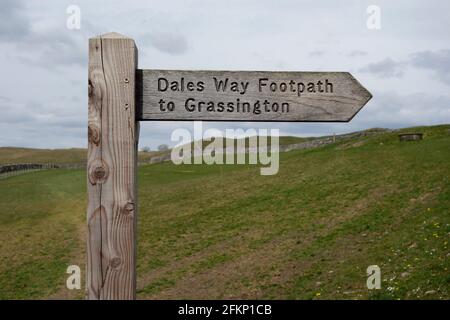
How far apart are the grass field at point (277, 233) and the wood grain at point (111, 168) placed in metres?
7.10

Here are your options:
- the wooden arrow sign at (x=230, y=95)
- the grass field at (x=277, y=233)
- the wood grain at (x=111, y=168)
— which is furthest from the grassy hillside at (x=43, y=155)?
the wood grain at (x=111, y=168)

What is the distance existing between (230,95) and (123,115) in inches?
34.5

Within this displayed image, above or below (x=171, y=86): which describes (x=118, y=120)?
below

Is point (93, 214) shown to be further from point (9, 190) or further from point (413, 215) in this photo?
point (9, 190)

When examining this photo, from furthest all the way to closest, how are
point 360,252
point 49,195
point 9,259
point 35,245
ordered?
point 49,195 < point 35,245 < point 9,259 < point 360,252

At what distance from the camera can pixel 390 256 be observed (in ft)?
43.4

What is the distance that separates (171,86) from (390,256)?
1064cm

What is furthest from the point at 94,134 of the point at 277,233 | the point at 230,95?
the point at 277,233

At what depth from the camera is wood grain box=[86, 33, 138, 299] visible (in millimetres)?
4055

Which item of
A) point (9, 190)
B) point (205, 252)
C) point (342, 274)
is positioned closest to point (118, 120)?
point (342, 274)

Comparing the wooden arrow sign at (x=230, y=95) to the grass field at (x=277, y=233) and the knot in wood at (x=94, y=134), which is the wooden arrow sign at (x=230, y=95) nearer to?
the knot in wood at (x=94, y=134)

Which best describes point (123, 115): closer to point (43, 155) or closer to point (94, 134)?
point (94, 134)

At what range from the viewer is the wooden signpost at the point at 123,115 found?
4.06m
